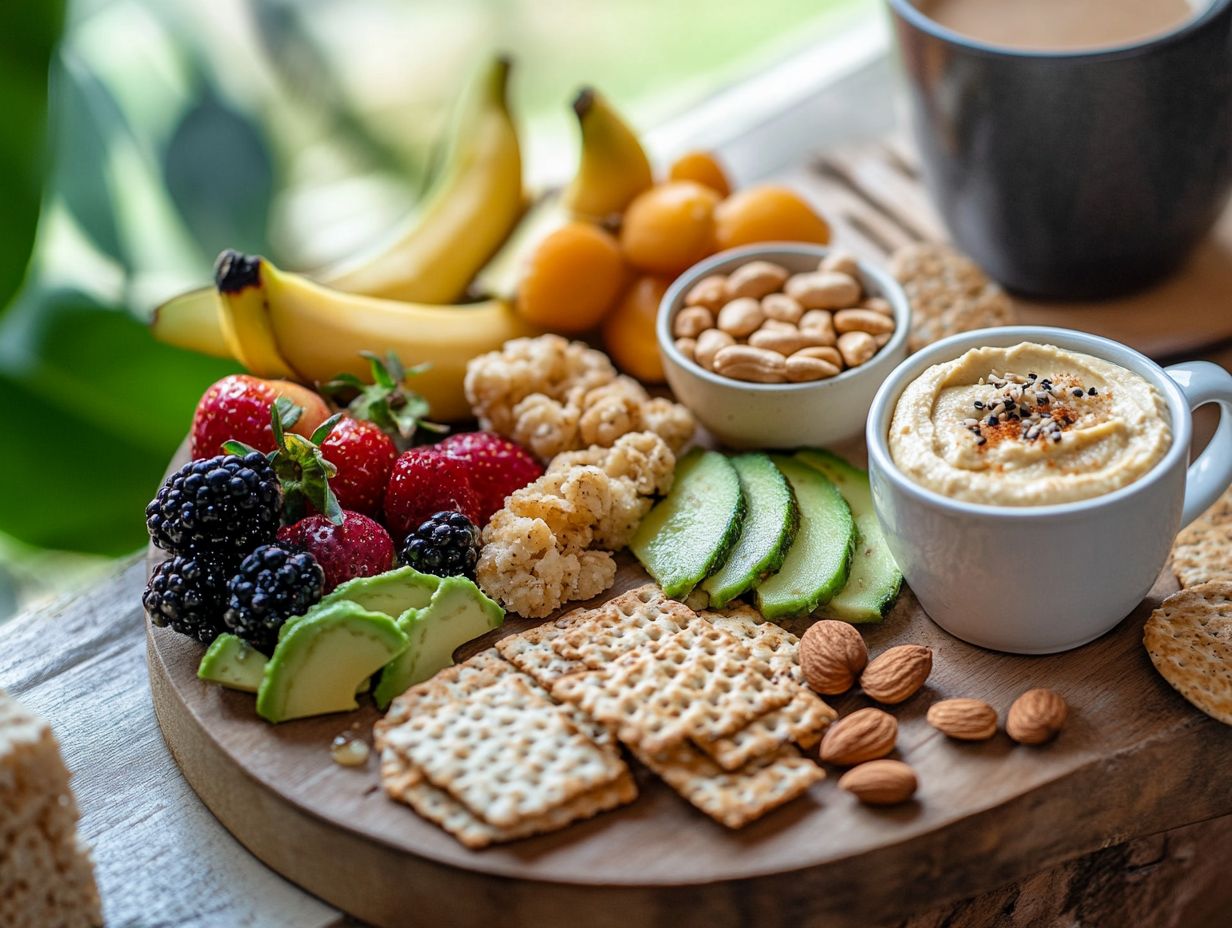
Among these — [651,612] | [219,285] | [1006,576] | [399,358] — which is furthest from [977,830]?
[219,285]

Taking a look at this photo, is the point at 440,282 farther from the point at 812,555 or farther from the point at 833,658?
the point at 833,658

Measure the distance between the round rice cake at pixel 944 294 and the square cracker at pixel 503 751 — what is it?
1.00 metres

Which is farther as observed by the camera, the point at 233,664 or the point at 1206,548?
the point at 1206,548

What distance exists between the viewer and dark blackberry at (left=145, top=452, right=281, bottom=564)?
1.64m

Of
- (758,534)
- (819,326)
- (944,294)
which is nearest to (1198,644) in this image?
(758,534)

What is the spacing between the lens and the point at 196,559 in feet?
5.53

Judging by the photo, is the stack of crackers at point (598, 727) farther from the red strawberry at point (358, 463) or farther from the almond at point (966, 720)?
the red strawberry at point (358, 463)

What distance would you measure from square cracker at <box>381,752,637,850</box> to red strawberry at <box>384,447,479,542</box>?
0.41m

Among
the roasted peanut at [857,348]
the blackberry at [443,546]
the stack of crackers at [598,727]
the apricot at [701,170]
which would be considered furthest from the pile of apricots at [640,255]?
the stack of crackers at [598,727]

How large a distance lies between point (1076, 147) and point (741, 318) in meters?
0.61

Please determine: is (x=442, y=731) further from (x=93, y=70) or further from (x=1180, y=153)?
(x=93, y=70)

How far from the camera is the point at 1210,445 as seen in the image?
174 cm

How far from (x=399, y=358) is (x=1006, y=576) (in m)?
1.05

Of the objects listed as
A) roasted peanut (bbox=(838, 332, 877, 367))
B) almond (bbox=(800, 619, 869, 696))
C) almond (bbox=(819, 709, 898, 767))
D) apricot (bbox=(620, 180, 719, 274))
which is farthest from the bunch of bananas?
almond (bbox=(819, 709, 898, 767))
